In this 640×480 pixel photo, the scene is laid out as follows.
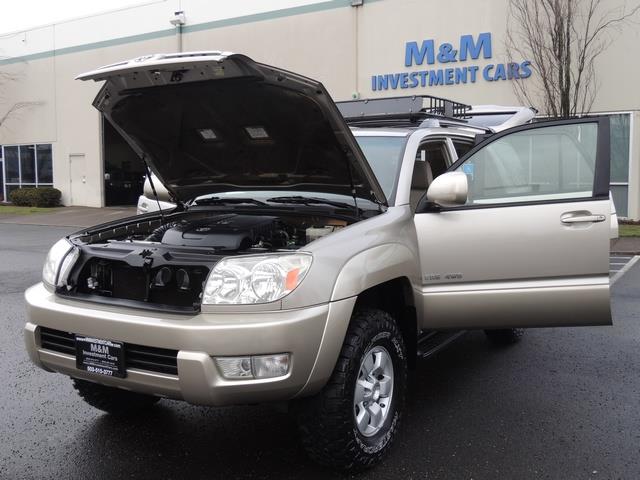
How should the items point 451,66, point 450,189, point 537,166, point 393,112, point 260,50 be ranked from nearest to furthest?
point 450,189 < point 537,166 < point 393,112 < point 451,66 < point 260,50

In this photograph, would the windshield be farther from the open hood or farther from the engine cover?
the engine cover

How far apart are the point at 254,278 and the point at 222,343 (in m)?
0.33

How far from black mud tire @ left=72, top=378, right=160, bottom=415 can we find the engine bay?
76 centimetres

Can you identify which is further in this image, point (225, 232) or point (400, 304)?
point (400, 304)

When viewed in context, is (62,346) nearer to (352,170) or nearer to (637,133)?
(352,170)

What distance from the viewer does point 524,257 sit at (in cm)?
389

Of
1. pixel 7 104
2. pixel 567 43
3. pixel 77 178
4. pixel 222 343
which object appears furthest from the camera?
pixel 7 104

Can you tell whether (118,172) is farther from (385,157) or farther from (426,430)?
Result: (426,430)

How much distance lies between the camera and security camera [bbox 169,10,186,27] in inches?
858

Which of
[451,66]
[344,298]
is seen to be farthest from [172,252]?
[451,66]

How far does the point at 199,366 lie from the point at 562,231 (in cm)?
235

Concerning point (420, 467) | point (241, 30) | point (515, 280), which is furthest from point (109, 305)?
point (241, 30)

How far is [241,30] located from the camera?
20844 mm

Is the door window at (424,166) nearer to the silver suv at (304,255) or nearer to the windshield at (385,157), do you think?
the silver suv at (304,255)
